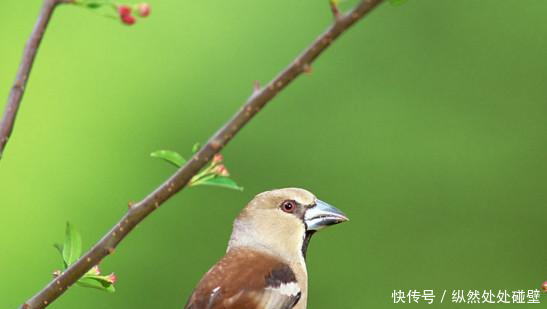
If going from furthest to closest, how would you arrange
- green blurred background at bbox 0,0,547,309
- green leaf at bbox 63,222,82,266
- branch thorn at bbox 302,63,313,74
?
green blurred background at bbox 0,0,547,309 < green leaf at bbox 63,222,82,266 < branch thorn at bbox 302,63,313,74

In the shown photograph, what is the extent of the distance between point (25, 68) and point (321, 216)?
1.48 meters

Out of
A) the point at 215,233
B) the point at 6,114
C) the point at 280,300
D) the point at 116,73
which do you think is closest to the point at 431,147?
the point at 215,233

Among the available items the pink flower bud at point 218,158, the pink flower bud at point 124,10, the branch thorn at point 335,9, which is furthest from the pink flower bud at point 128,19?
the branch thorn at point 335,9

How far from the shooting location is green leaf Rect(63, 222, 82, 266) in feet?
5.79

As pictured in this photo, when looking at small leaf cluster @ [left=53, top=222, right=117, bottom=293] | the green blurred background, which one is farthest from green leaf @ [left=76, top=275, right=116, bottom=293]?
the green blurred background

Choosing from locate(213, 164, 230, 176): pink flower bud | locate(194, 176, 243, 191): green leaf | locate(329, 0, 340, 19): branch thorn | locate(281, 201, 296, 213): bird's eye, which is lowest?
locate(194, 176, 243, 191): green leaf

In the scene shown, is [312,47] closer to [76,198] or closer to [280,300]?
[280,300]

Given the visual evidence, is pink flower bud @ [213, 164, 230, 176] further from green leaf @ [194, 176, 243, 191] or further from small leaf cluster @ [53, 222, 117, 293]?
small leaf cluster @ [53, 222, 117, 293]

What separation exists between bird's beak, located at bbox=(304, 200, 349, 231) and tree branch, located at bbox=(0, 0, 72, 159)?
1372mm

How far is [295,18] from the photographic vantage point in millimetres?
5727

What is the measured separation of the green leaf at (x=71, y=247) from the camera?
176 cm

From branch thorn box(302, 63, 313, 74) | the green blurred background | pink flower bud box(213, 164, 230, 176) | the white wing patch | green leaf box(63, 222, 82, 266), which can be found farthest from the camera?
the green blurred background

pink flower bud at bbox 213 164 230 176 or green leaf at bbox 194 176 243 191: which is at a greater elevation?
pink flower bud at bbox 213 164 230 176

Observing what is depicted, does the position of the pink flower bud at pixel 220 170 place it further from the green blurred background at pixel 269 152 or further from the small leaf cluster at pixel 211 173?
the green blurred background at pixel 269 152
